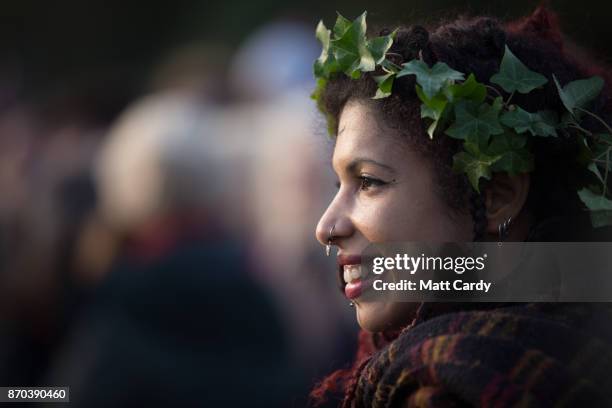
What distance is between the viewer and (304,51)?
4473mm

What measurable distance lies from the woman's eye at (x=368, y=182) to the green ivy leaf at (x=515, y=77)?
35cm

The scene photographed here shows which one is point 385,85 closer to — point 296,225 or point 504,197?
point 504,197

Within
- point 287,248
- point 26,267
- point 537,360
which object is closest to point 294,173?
point 287,248

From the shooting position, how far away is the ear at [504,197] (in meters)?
2.16

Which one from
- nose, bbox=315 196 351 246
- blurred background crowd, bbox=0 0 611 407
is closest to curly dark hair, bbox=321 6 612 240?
nose, bbox=315 196 351 246

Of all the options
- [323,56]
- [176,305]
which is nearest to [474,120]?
[323,56]

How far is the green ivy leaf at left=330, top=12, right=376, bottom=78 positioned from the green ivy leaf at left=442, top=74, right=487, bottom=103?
224 millimetres

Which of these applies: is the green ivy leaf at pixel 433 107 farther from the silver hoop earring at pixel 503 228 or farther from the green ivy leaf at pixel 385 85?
the silver hoop earring at pixel 503 228

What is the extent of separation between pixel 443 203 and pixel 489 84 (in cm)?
29

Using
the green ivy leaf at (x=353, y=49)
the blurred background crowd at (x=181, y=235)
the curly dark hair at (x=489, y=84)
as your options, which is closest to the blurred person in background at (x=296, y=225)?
the blurred background crowd at (x=181, y=235)

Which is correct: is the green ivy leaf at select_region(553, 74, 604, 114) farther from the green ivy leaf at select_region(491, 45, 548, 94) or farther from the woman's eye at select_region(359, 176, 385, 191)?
the woman's eye at select_region(359, 176, 385, 191)

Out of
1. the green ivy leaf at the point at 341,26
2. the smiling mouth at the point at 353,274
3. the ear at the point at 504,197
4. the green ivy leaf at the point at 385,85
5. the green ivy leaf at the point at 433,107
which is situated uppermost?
the green ivy leaf at the point at 341,26

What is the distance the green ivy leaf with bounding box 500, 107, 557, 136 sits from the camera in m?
2.08

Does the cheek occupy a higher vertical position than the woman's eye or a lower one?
lower
